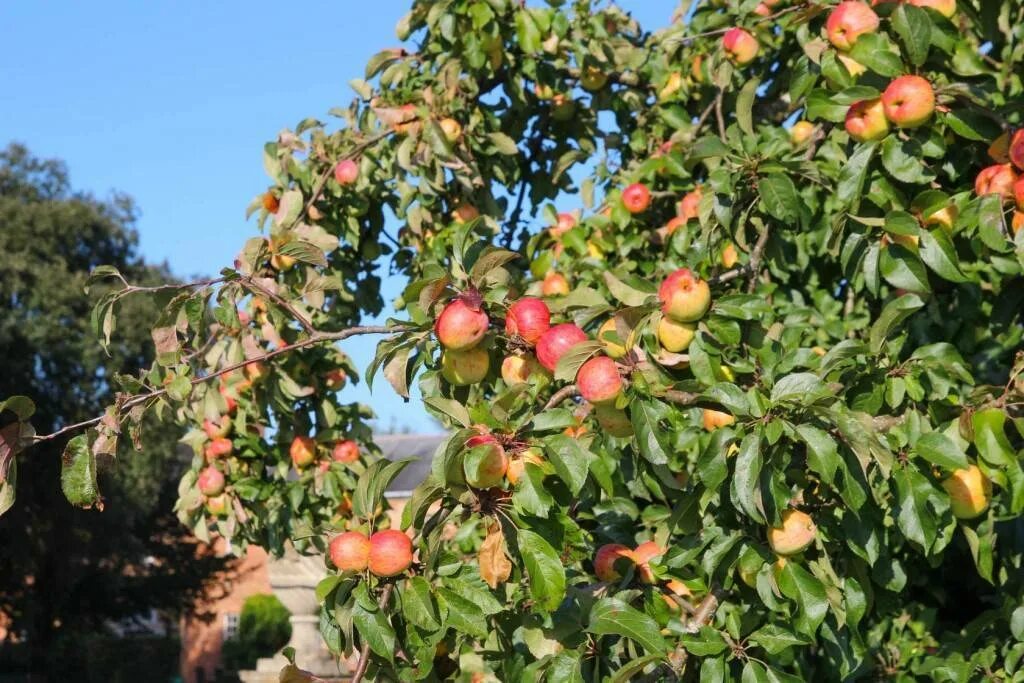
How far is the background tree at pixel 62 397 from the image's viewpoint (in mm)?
15297

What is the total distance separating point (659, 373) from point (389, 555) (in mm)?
577

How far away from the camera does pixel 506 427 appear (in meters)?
1.61

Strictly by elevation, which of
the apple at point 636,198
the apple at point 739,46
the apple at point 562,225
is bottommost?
the apple at point 636,198

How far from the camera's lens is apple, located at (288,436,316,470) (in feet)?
11.1

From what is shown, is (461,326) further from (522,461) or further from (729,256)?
(729,256)

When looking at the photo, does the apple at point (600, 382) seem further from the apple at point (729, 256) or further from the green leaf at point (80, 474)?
the apple at point (729, 256)

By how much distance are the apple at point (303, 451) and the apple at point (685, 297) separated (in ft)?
5.49

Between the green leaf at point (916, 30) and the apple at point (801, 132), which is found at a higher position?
the apple at point (801, 132)

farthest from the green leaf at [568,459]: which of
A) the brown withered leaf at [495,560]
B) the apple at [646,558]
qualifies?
the apple at [646,558]

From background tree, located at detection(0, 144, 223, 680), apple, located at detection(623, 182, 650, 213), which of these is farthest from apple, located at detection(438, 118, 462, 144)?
background tree, located at detection(0, 144, 223, 680)

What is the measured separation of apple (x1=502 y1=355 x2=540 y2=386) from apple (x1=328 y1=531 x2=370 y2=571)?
0.37m

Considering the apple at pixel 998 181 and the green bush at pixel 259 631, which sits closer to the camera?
the apple at pixel 998 181

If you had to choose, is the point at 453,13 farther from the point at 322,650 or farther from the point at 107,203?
the point at 107,203

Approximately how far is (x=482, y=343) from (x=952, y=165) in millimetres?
1315
